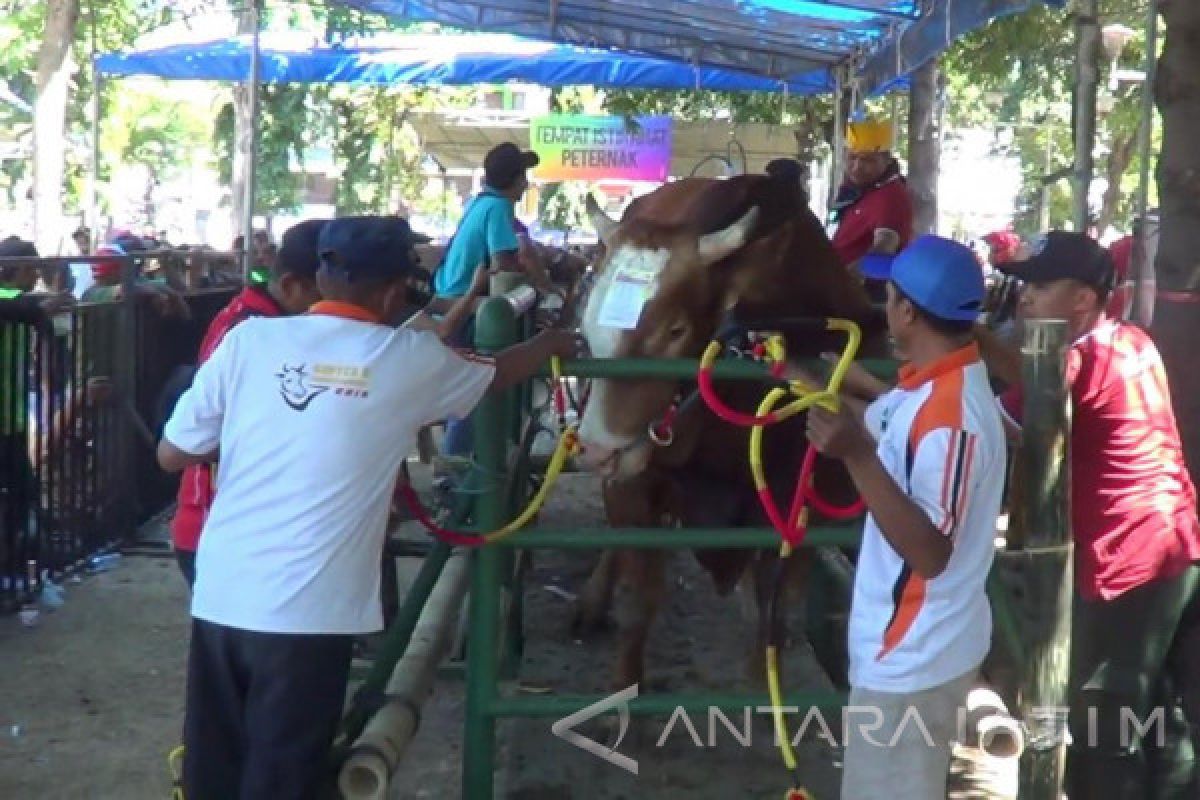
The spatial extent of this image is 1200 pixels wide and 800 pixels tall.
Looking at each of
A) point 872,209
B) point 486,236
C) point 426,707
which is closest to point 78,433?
point 486,236

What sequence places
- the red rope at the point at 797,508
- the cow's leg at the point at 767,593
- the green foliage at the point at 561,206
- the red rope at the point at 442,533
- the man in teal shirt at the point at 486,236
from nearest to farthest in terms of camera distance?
the red rope at the point at 797,508
the red rope at the point at 442,533
the cow's leg at the point at 767,593
the man in teal shirt at the point at 486,236
the green foliage at the point at 561,206

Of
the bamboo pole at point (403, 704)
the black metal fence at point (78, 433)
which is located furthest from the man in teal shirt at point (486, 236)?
the bamboo pole at point (403, 704)

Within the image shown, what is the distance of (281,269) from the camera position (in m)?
4.40

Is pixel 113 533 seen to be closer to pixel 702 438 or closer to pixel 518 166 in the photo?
pixel 518 166

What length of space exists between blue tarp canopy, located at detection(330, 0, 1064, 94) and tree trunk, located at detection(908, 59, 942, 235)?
0.79 meters

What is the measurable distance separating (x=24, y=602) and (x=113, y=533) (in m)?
1.34

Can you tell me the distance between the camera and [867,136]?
32.3 feet

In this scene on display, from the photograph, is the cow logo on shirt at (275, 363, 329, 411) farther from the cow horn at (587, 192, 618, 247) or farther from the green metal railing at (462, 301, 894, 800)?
the cow horn at (587, 192, 618, 247)

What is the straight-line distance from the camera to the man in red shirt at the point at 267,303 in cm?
437

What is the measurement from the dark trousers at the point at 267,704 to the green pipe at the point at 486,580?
0.46 m

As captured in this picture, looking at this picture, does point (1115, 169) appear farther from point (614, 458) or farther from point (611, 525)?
point (614, 458)

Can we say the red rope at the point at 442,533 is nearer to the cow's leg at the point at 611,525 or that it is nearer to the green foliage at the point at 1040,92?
the cow's leg at the point at 611,525

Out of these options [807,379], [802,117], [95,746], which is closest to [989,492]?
[807,379]

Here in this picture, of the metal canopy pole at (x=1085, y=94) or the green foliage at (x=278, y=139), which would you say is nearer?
the metal canopy pole at (x=1085, y=94)
